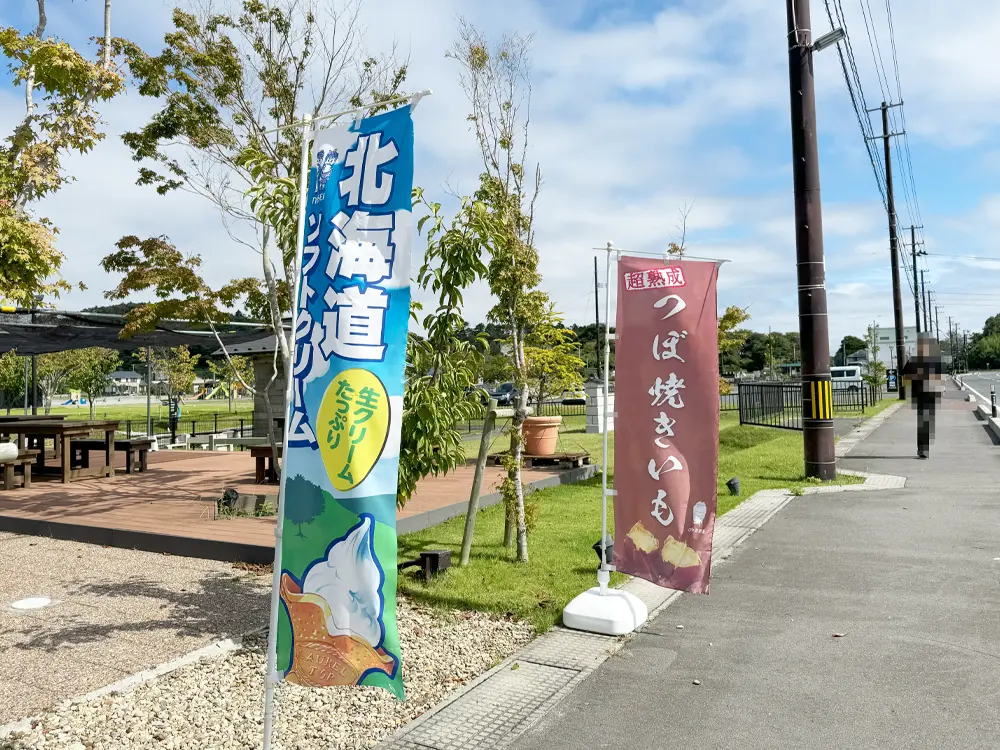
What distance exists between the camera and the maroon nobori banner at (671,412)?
17.9 feet

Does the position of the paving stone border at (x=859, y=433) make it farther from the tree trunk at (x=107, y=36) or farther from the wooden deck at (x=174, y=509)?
the tree trunk at (x=107, y=36)

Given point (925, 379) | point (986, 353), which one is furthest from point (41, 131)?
point (986, 353)

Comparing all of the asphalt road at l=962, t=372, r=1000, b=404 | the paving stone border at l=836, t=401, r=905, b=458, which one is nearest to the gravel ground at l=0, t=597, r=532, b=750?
the paving stone border at l=836, t=401, r=905, b=458

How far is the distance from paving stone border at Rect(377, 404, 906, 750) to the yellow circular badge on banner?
1.56 metres

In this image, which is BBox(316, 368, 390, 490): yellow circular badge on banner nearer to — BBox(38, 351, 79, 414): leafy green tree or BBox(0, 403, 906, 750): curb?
BBox(0, 403, 906, 750): curb

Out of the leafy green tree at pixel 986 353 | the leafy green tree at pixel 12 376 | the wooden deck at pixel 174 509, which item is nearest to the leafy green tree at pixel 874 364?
the wooden deck at pixel 174 509

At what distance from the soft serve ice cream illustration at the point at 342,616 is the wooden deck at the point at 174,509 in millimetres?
4126

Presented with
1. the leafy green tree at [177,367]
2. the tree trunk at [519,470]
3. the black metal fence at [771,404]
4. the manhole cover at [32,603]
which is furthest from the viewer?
the leafy green tree at [177,367]

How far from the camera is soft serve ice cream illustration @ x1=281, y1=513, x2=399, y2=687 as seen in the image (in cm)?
323

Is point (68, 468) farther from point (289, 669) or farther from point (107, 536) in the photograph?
point (289, 669)

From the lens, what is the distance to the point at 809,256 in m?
12.7

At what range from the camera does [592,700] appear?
434 centimetres

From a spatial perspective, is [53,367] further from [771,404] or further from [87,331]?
[771,404]

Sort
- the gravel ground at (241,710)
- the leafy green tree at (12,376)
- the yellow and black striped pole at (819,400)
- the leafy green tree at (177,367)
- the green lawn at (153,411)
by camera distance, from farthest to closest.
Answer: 1. the green lawn at (153,411)
2. the leafy green tree at (177,367)
3. the leafy green tree at (12,376)
4. the yellow and black striped pole at (819,400)
5. the gravel ground at (241,710)
